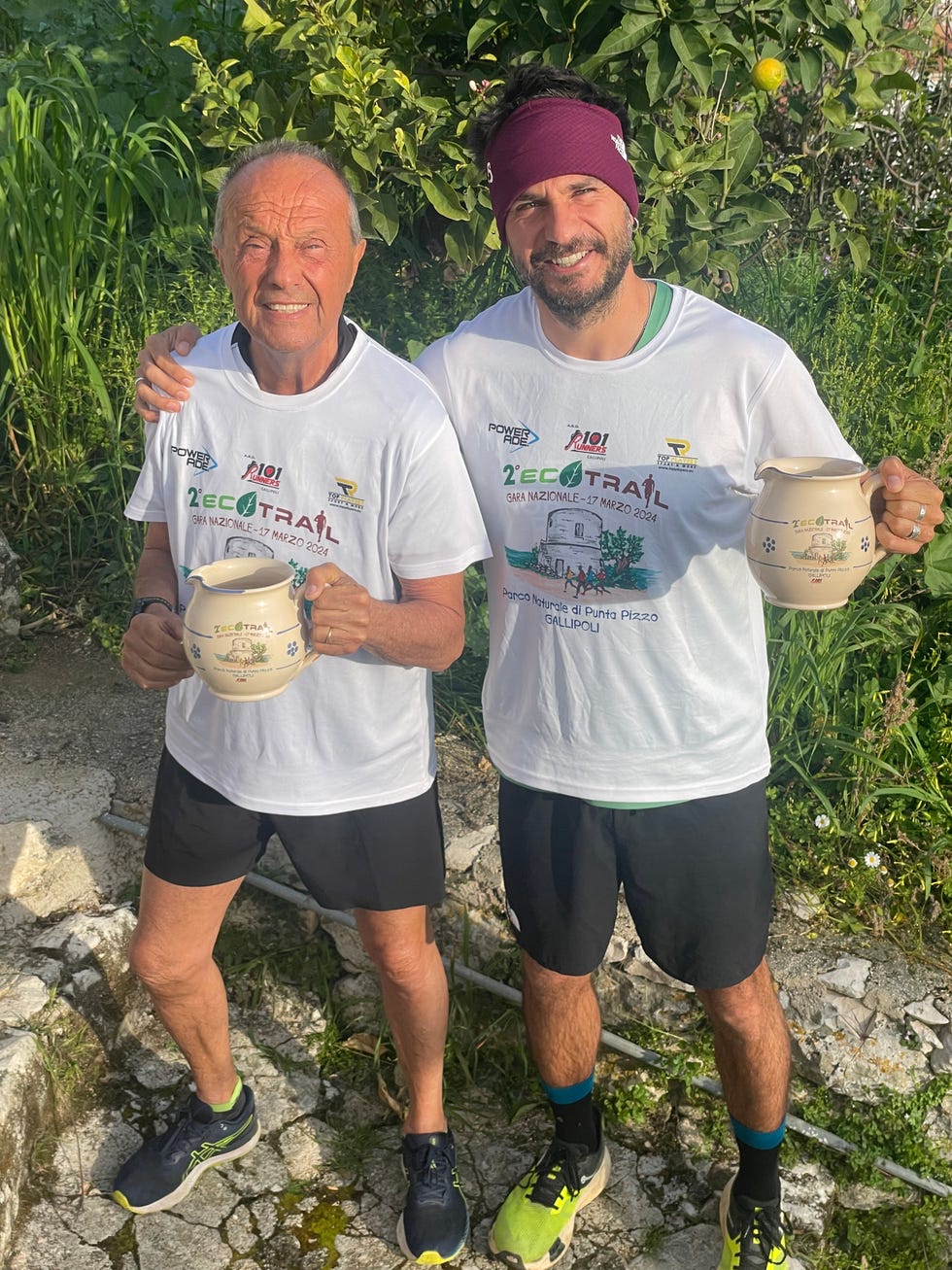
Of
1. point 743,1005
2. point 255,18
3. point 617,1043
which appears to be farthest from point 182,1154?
point 255,18

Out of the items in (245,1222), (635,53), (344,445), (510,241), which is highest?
(635,53)

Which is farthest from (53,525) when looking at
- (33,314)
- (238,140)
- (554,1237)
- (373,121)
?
(554,1237)

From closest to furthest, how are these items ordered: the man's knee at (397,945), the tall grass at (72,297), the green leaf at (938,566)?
the man's knee at (397,945), the green leaf at (938,566), the tall grass at (72,297)

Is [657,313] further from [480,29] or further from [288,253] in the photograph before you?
[480,29]

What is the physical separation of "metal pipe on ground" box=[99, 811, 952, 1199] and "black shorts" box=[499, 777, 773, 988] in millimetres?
431

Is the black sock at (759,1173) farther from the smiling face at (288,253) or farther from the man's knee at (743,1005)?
the smiling face at (288,253)

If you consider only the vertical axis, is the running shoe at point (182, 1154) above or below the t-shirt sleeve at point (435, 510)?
below

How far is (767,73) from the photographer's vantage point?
8.87 feet

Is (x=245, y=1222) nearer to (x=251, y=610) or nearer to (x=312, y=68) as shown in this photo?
(x=251, y=610)

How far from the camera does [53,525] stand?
13.5 ft

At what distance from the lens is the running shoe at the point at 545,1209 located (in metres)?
2.41

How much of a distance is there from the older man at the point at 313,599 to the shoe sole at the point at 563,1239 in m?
0.11

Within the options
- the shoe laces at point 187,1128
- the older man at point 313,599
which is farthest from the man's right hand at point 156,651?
the shoe laces at point 187,1128

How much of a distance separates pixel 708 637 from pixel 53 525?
2.77 m
